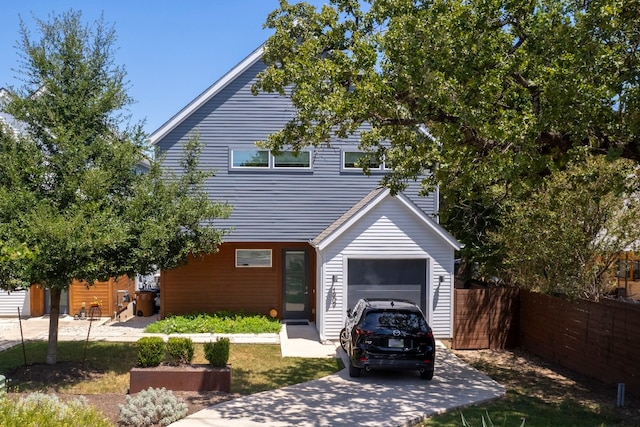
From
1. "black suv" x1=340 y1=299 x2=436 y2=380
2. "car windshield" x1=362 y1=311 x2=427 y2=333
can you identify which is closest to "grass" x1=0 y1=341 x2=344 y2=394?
"black suv" x1=340 y1=299 x2=436 y2=380

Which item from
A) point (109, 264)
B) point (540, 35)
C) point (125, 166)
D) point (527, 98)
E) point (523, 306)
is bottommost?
point (523, 306)

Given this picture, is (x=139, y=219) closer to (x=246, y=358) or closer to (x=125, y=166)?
(x=125, y=166)

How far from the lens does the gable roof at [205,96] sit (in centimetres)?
1689

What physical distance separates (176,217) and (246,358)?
391cm

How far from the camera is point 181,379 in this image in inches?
421

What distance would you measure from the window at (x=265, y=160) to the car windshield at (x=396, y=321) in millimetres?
6806

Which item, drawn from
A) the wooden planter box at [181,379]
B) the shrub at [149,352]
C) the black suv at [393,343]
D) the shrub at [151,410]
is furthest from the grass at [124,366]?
the shrub at [151,410]

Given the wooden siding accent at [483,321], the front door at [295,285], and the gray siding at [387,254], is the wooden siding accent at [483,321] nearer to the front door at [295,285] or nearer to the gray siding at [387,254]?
the gray siding at [387,254]

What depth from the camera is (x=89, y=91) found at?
11.8m

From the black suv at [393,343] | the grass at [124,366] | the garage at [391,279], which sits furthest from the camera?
the garage at [391,279]

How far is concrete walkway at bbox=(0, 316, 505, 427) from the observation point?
930 centimetres

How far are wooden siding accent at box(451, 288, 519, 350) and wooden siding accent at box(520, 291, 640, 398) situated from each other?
0.41 m

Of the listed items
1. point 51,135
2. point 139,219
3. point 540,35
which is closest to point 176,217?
point 139,219

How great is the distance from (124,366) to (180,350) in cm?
237
